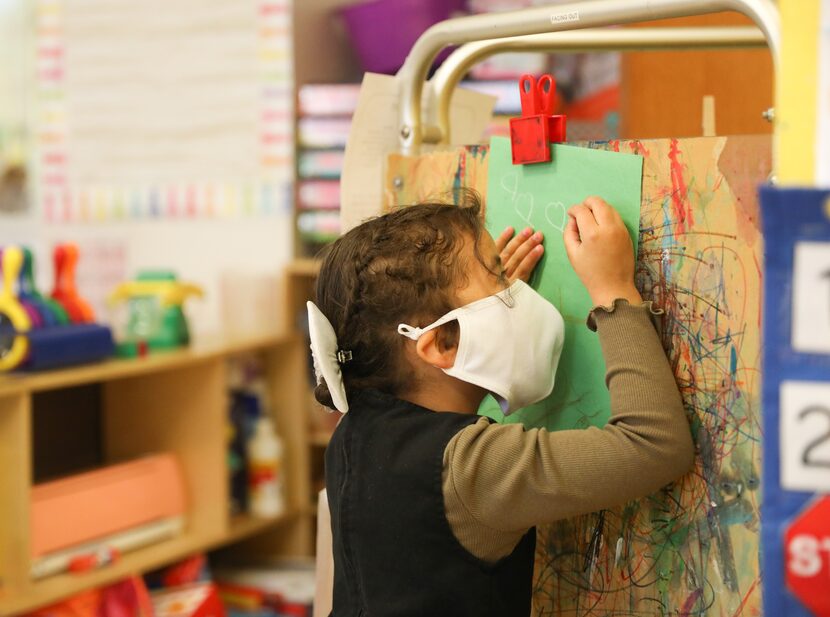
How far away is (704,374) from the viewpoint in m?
0.81

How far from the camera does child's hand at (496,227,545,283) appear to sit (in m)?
0.92

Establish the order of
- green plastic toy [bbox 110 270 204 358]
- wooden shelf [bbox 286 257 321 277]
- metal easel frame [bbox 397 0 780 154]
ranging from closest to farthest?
metal easel frame [bbox 397 0 780 154]
green plastic toy [bbox 110 270 204 358]
wooden shelf [bbox 286 257 321 277]

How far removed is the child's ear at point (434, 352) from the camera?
897 mm

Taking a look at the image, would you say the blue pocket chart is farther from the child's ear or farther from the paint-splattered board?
the child's ear

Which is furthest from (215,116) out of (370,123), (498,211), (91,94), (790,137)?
(790,137)

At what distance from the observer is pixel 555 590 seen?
0.94 metres

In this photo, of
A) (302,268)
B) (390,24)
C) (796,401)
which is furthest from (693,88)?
(796,401)

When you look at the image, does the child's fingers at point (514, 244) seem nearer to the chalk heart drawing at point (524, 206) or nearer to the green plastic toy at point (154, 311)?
the chalk heart drawing at point (524, 206)

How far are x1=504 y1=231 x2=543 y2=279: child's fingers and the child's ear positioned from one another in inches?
3.8

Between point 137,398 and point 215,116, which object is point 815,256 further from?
point 215,116

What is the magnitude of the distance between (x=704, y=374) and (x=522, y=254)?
0.21 metres

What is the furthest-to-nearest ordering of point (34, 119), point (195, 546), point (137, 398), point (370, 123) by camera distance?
point (34, 119), point (137, 398), point (195, 546), point (370, 123)

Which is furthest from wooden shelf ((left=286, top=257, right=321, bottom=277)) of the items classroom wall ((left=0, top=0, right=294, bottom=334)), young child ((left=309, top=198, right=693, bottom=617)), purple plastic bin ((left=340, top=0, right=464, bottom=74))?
young child ((left=309, top=198, right=693, bottom=617))

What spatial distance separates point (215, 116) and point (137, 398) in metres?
0.84
